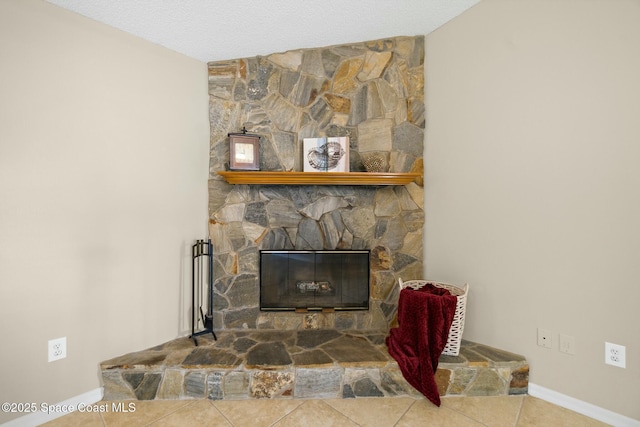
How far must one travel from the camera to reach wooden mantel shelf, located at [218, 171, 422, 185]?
1.96m

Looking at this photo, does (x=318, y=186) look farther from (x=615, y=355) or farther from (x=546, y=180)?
(x=615, y=355)

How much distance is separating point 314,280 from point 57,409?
5.43 feet

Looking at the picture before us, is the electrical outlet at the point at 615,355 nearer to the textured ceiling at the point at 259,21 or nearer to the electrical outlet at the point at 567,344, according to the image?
the electrical outlet at the point at 567,344

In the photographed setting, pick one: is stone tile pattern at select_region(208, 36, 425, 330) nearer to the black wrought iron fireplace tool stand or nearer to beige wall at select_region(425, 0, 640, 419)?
the black wrought iron fireplace tool stand

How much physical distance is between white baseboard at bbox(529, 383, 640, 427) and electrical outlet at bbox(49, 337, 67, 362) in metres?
2.75

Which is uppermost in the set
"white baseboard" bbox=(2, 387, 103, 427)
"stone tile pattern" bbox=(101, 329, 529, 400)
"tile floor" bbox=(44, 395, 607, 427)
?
"stone tile pattern" bbox=(101, 329, 529, 400)

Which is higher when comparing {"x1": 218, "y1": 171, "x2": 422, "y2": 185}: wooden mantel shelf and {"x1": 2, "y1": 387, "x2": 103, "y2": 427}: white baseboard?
{"x1": 218, "y1": 171, "x2": 422, "y2": 185}: wooden mantel shelf

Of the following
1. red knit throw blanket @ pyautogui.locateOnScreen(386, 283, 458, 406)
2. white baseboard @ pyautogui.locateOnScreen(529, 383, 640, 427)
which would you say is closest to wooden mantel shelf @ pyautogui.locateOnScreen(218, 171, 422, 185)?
red knit throw blanket @ pyautogui.locateOnScreen(386, 283, 458, 406)

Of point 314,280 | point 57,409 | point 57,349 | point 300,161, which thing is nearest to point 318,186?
point 300,161

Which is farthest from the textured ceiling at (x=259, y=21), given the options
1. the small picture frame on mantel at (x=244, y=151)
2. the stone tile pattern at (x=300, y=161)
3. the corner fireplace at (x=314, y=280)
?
the corner fireplace at (x=314, y=280)

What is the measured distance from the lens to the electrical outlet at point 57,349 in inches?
60.4

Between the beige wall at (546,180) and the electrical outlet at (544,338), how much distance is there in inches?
1.1

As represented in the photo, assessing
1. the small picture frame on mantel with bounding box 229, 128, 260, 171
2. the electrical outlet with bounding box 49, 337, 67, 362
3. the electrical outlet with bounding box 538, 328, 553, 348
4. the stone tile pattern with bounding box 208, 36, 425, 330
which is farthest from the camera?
the stone tile pattern with bounding box 208, 36, 425, 330

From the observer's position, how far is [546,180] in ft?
5.40
